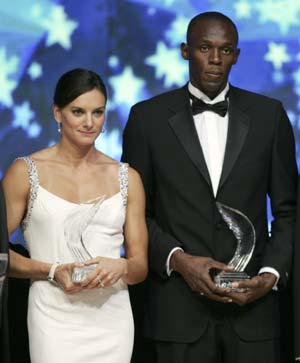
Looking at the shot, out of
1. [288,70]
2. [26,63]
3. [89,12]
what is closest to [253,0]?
[288,70]

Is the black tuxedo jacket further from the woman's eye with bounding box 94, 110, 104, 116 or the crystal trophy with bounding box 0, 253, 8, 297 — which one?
the crystal trophy with bounding box 0, 253, 8, 297

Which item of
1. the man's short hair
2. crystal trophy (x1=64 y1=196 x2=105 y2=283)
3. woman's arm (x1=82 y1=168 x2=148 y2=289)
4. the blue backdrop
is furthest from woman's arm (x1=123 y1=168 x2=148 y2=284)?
the blue backdrop

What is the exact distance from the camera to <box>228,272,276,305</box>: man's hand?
406 cm

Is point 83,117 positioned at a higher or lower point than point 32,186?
higher

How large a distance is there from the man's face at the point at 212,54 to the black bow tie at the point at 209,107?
52mm

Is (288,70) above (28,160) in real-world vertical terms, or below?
above

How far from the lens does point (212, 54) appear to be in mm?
4285

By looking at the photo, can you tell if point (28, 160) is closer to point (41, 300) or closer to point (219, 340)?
point (41, 300)

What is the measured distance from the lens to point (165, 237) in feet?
14.0

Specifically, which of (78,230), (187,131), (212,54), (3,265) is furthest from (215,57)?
(3,265)

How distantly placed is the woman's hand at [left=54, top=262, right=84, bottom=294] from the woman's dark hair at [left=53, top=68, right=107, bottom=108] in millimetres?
639

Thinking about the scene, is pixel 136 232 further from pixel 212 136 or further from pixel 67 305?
pixel 212 136

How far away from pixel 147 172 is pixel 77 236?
56 cm

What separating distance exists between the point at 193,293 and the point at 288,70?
5.89 feet
